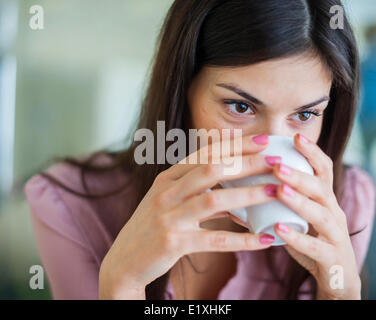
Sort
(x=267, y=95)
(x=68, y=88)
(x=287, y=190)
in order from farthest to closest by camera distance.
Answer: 1. (x=68, y=88)
2. (x=267, y=95)
3. (x=287, y=190)

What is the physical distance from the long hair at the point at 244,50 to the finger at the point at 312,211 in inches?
9.8

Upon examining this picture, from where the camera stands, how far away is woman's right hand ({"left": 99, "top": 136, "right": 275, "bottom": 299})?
0.52m

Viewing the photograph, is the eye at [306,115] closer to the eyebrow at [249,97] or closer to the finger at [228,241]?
the eyebrow at [249,97]

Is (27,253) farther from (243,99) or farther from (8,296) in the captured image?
(243,99)

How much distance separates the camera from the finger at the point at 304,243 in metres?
0.51

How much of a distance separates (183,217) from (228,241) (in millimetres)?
71

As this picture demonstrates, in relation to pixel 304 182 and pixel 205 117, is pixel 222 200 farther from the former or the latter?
pixel 205 117

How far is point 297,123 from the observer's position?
0.70 meters

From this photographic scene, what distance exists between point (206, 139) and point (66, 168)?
16.8 inches

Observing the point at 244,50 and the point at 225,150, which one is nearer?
the point at 225,150

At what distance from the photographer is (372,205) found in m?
1.03

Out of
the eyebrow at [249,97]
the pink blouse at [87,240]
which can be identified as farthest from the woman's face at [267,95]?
the pink blouse at [87,240]

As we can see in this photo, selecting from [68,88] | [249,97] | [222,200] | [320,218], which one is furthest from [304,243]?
[68,88]
